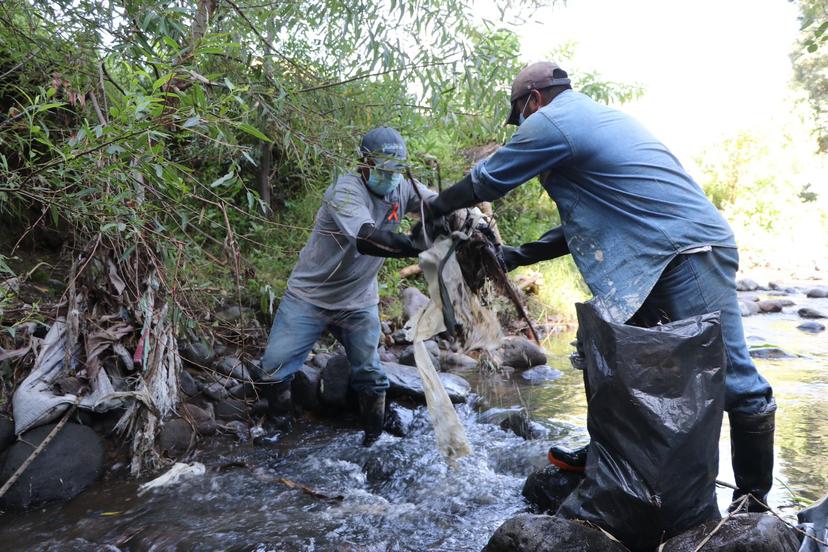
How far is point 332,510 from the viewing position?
135 inches

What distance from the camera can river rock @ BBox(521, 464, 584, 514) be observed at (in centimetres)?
316

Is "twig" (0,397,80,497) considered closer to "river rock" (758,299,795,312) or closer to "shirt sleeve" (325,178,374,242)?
"shirt sleeve" (325,178,374,242)

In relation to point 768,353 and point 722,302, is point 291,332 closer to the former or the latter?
point 722,302

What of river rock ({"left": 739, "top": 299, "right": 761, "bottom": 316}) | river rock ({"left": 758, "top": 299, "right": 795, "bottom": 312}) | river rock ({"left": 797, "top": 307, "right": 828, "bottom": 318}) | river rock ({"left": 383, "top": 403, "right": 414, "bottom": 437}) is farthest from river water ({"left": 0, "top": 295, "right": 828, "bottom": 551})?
river rock ({"left": 758, "top": 299, "right": 795, "bottom": 312})

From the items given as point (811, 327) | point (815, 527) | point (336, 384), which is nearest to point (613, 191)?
point (815, 527)

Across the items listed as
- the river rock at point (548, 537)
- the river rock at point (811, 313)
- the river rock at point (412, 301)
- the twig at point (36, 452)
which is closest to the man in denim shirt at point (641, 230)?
the river rock at point (548, 537)

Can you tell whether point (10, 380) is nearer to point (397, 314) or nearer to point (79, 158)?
point (79, 158)

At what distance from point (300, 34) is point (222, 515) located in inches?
129

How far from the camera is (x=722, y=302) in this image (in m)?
2.61

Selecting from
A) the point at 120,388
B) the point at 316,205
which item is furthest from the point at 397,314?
the point at 120,388

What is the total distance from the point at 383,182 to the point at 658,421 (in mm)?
2201

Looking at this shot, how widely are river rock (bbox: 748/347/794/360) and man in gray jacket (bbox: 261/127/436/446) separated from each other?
14.0 ft

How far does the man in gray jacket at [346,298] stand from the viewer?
403cm

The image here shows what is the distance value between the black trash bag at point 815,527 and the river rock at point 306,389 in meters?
3.59
